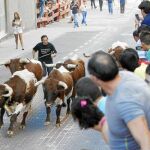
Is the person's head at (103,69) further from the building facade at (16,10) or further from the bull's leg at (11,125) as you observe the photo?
the building facade at (16,10)

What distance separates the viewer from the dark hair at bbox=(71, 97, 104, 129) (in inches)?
165

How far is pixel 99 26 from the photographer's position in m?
34.3

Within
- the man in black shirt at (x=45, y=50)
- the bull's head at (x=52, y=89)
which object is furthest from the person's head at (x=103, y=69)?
the man in black shirt at (x=45, y=50)

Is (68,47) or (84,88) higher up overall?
(84,88)

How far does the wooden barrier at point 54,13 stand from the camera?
35812 mm

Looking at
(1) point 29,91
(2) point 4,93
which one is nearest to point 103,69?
(2) point 4,93

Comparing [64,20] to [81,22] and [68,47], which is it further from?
[68,47]

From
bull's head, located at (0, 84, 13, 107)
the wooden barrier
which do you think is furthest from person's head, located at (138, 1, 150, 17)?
the wooden barrier

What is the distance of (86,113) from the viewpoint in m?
4.20

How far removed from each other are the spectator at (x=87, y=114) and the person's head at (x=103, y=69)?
0.26 metres

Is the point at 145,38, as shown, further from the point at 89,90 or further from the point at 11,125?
the point at 11,125

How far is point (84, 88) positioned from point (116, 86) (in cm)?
66

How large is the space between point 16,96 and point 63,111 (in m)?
2.27

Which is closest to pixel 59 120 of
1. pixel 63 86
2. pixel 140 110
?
pixel 63 86
